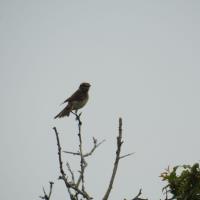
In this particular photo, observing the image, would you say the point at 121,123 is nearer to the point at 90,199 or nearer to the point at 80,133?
the point at 90,199

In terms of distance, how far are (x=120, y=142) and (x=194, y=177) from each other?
308 cm

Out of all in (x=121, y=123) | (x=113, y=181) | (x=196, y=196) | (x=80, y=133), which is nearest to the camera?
(x=113, y=181)

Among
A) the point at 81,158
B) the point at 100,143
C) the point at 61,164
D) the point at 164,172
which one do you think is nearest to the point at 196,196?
the point at 164,172

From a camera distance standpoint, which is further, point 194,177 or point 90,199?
point 194,177

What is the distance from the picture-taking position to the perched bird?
9359 millimetres

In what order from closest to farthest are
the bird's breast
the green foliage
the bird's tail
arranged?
the green foliage → the bird's tail → the bird's breast

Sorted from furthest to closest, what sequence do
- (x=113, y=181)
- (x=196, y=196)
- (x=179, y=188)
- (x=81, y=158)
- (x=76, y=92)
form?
1. (x=76, y=92)
2. (x=179, y=188)
3. (x=196, y=196)
4. (x=81, y=158)
5. (x=113, y=181)

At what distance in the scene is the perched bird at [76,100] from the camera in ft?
30.7

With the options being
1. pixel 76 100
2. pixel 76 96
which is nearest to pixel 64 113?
pixel 76 100

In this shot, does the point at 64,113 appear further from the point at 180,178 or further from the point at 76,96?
the point at 180,178

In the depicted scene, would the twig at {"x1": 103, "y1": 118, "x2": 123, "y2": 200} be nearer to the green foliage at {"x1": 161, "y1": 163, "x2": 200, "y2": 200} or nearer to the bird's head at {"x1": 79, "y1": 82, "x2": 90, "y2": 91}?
the green foliage at {"x1": 161, "y1": 163, "x2": 200, "y2": 200}

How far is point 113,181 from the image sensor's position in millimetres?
3139

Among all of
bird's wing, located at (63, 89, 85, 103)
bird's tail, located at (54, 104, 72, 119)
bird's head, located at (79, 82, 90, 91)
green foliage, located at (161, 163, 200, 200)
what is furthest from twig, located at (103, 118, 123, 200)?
bird's head, located at (79, 82, 90, 91)

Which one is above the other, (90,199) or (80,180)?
(80,180)
